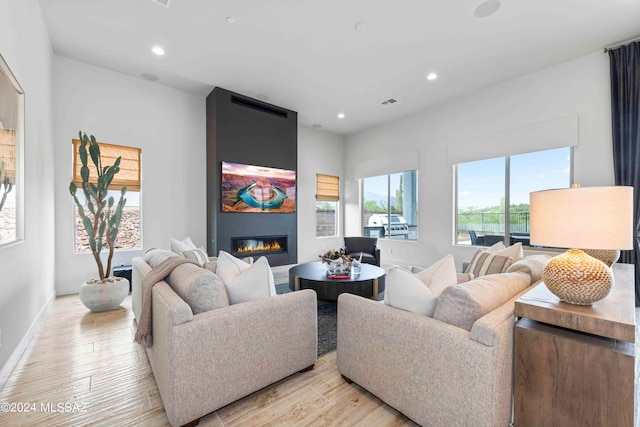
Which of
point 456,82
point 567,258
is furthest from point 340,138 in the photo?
point 567,258

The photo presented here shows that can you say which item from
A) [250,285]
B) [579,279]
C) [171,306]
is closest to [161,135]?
[250,285]

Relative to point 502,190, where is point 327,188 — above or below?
above

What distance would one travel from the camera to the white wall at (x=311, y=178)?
625 centimetres

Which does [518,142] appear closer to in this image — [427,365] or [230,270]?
[427,365]

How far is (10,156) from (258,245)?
3.39m

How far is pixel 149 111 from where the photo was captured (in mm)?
4367

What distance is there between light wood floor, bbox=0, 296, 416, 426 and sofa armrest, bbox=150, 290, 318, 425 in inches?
4.3

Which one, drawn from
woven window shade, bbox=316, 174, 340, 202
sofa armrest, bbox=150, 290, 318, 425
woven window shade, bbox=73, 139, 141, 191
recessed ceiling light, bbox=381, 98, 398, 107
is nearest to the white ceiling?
recessed ceiling light, bbox=381, 98, 398, 107

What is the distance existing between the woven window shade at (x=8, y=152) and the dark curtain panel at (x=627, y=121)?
19.3 ft

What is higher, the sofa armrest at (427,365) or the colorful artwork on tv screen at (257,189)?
the colorful artwork on tv screen at (257,189)

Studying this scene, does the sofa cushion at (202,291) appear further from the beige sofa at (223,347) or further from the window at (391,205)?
the window at (391,205)

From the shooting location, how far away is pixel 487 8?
Answer: 2764 millimetres

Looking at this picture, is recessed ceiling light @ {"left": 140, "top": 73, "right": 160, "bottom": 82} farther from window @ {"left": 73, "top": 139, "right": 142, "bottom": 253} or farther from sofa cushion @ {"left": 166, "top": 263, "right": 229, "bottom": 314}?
sofa cushion @ {"left": 166, "top": 263, "right": 229, "bottom": 314}

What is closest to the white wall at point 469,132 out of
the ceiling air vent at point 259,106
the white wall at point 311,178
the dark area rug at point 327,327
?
the white wall at point 311,178
